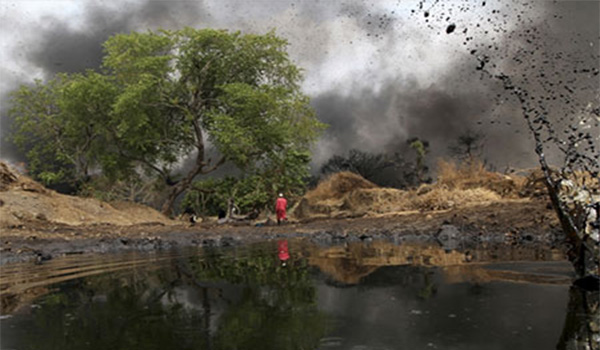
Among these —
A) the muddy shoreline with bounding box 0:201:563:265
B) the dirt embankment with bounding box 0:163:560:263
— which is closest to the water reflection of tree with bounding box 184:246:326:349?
the muddy shoreline with bounding box 0:201:563:265

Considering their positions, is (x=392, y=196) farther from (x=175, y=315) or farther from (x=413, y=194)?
(x=175, y=315)

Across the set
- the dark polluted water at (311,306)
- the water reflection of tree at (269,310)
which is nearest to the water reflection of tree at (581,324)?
the dark polluted water at (311,306)

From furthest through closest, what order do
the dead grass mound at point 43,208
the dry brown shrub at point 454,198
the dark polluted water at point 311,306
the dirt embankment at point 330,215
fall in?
the dead grass mound at point 43,208 → the dry brown shrub at point 454,198 → the dirt embankment at point 330,215 → the dark polluted water at point 311,306

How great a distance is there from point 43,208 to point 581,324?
71.2ft

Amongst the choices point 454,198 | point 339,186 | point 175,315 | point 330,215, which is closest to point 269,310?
point 175,315

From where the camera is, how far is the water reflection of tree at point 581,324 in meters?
3.12

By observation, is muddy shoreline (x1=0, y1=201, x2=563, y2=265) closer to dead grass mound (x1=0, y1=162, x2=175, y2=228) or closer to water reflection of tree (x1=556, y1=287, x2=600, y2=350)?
dead grass mound (x1=0, y1=162, x2=175, y2=228)

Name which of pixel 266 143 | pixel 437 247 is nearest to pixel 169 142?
pixel 266 143

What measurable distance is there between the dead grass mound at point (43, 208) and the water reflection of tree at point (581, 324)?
17.2m

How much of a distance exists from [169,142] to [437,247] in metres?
25.1

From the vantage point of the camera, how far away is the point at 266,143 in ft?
98.8

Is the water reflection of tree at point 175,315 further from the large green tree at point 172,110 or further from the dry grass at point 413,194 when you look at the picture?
the large green tree at point 172,110

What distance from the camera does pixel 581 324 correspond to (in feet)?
11.7

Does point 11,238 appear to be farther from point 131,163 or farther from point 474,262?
point 131,163
